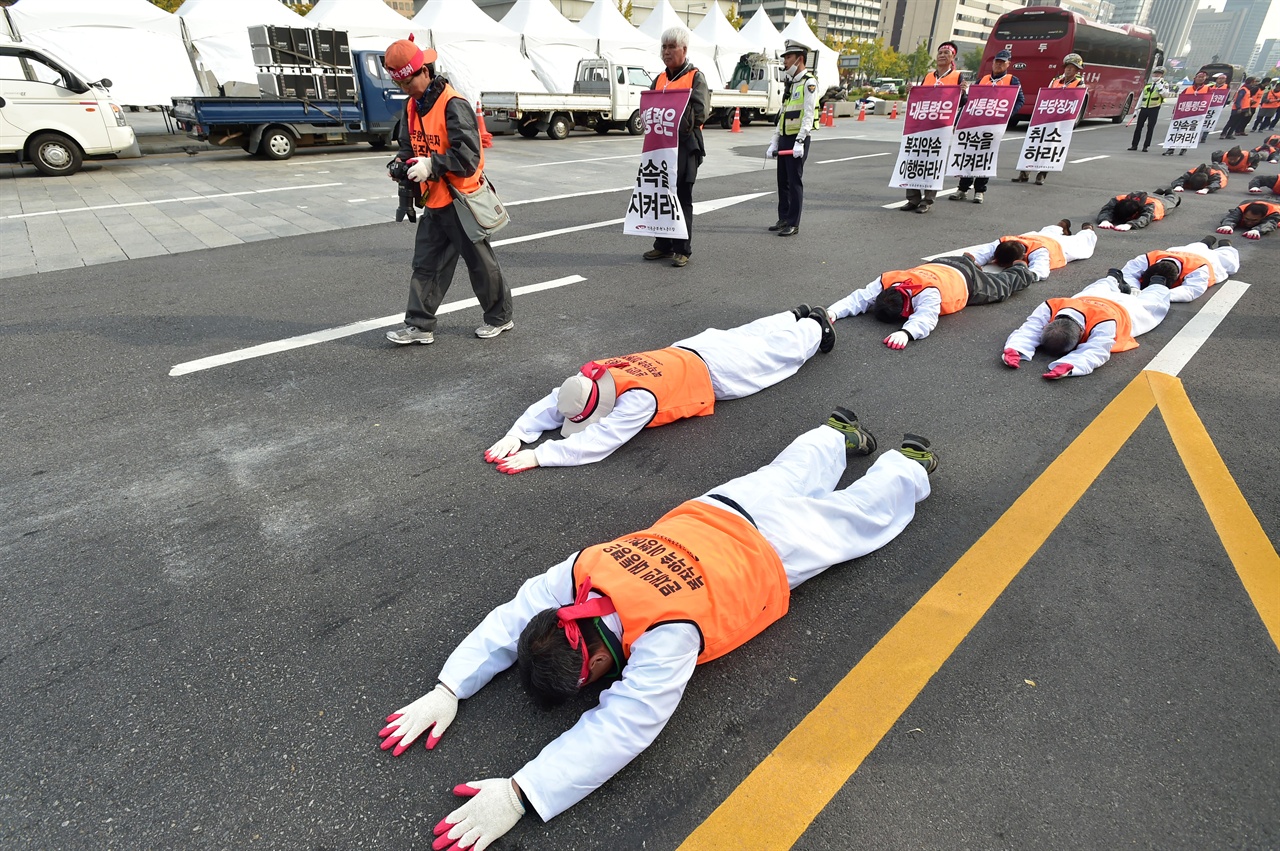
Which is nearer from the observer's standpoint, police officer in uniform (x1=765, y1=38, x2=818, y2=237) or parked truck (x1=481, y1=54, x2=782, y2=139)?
police officer in uniform (x1=765, y1=38, x2=818, y2=237)

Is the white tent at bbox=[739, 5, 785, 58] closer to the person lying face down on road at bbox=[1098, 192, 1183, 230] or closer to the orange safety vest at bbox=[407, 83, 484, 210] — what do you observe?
the person lying face down on road at bbox=[1098, 192, 1183, 230]

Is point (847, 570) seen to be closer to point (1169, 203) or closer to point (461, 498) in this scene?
point (461, 498)

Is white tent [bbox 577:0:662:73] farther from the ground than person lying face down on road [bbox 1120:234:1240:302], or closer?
farther from the ground

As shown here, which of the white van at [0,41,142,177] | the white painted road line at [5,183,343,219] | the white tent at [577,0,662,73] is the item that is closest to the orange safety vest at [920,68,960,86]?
the white painted road line at [5,183,343,219]

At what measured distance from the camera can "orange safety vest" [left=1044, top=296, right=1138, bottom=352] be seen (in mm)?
4676

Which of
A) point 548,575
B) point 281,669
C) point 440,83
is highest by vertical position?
point 440,83

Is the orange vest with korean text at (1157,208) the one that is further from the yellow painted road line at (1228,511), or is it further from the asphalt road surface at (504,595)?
the yellow painted road line at (1228,511)

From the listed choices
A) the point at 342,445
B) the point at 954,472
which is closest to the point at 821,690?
the point at 954,472

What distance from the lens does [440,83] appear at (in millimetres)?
4234

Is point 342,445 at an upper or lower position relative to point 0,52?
lower

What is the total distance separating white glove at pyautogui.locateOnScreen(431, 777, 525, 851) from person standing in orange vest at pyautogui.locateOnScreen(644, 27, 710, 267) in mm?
5716

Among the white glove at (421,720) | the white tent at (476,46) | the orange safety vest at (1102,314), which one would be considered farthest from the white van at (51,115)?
the orange safety vest at (1102,314)

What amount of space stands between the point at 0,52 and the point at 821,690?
14936 mm

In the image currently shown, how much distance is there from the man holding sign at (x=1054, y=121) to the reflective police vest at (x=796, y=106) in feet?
18.3
